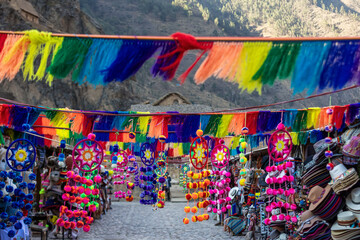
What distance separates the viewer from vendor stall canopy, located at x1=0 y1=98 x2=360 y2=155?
27.3 ft

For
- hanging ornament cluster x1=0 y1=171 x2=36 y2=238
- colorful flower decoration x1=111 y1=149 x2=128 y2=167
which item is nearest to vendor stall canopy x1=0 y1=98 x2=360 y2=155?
hanging ornament cluster x1=0 y1=171 x2=36 y2=238

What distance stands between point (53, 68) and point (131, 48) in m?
0.91

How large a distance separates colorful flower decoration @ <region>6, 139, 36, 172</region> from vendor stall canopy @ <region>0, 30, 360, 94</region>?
359cm

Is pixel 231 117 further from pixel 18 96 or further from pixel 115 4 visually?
pixel 115 4

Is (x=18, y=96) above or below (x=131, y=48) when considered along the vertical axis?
above

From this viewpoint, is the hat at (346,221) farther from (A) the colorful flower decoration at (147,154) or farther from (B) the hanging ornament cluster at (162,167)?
(A) the colorful flower decoration at (147,154)

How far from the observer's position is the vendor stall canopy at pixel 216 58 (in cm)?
393

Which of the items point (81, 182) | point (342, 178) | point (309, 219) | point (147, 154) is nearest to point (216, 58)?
point (342, 178)

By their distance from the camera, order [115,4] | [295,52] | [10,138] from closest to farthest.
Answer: [295,52] → [10,138] → [115,4]

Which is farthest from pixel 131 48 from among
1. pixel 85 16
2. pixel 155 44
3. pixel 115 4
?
pixel 115 4

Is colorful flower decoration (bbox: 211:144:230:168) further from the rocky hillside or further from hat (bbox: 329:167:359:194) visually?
the rocky hillside

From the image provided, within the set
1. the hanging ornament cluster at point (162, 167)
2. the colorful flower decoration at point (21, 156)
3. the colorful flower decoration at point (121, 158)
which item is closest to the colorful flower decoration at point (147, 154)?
the hanging ornament cluster at point (162, 167)

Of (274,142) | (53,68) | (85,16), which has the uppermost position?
(85,16)

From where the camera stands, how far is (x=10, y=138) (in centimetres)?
900
